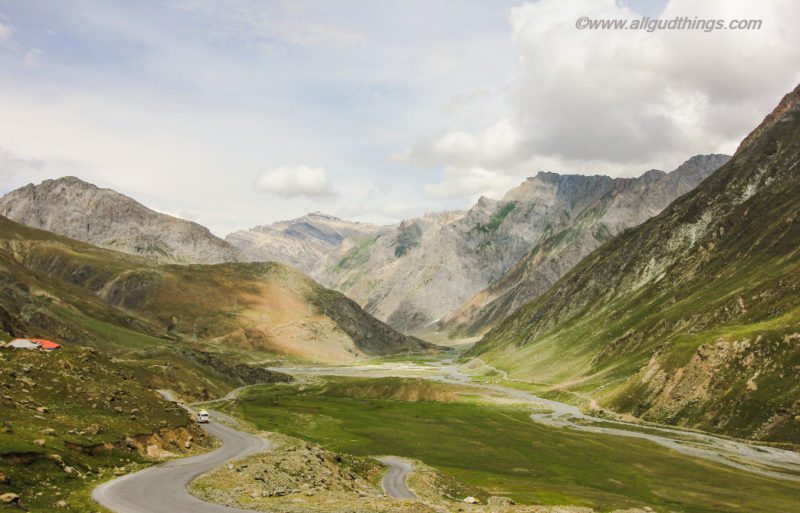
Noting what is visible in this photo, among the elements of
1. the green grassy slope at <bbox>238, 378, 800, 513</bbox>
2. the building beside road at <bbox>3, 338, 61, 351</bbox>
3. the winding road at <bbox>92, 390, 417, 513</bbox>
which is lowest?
the green grassy slope at <bbox>238, 378, 800, 513</bbox>

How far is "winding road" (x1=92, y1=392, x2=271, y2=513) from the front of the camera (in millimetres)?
36188

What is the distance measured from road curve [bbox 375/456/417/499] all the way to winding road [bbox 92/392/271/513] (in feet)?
49.7

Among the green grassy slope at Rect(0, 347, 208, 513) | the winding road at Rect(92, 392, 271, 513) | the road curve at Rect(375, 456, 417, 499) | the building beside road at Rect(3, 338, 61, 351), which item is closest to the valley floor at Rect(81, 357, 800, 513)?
the road curve at Rect(375, 456, 417, 499)

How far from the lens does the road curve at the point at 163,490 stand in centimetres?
3616

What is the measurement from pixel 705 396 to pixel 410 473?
8441cm

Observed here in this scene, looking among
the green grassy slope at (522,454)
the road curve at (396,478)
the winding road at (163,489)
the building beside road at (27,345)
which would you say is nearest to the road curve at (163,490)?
the winding road at (163,489)

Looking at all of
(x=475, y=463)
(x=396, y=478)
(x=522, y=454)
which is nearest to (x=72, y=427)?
(x=396, y=478)

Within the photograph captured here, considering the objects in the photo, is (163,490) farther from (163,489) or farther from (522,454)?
(522,454)

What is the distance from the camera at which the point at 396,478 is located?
219 ft

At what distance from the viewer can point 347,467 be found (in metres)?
62.8

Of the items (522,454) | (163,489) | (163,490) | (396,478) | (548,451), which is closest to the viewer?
(163,490)

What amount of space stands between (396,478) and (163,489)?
30778 millimetres

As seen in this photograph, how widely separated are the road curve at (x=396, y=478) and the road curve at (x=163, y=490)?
50.1ft

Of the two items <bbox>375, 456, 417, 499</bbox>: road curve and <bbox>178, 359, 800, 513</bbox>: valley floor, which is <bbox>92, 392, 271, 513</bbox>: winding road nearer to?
<bbox>178, 359, 800, 513</bbox>: valley floor
